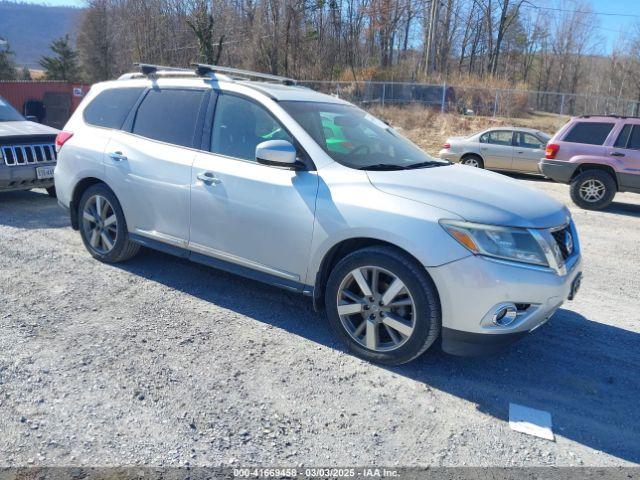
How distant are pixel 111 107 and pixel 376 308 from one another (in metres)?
3.59

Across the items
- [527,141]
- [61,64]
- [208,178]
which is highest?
[61,64]

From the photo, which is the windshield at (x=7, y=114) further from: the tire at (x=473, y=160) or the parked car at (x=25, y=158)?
the tire at (x=473, y=160)

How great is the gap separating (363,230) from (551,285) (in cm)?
124

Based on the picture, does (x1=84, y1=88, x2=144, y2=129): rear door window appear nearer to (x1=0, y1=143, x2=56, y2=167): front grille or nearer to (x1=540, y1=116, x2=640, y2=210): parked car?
(x1=0, y1=143, x2=56, y2=167): front grille

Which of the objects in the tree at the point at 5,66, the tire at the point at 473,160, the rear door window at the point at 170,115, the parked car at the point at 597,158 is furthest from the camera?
the tree at the point at 5,66

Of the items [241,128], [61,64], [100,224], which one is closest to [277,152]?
[241,128]

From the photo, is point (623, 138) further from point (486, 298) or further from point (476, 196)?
point (486, 298)

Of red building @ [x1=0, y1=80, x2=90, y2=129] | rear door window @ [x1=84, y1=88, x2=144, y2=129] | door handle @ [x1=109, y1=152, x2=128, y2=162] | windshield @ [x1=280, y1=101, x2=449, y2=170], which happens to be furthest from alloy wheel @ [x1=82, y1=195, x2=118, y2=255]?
red building @ [x1=0, y1=80, x2=90, y2=129]

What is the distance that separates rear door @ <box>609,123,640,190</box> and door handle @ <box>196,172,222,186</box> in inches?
345

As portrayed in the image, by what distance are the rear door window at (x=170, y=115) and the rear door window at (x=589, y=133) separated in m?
8.79

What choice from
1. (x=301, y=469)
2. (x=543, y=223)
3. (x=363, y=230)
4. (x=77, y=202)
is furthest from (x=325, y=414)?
(x=77, y=202)

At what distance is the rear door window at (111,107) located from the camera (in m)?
5.34

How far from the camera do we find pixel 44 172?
26.7ft

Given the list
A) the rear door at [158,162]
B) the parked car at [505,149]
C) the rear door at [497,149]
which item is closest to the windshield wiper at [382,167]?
the rear door at [158,162]
